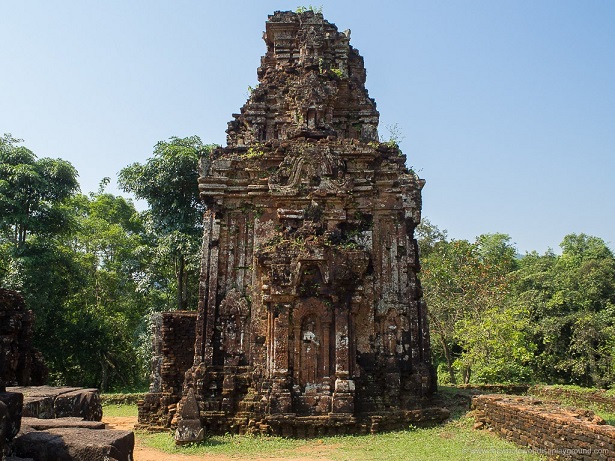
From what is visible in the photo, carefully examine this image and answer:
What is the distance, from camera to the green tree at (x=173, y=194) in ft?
79.2

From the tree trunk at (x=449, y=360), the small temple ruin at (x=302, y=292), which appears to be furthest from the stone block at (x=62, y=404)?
the tree trunk at (x=449, y=360)

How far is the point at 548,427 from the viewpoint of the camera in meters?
7.92

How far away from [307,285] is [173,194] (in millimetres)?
14852

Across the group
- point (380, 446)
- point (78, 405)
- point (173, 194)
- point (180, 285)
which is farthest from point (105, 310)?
point (78, 405)

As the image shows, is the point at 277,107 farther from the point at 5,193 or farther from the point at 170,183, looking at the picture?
the point at 5,193

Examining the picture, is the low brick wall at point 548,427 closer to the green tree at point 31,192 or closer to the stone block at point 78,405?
the stone block at point 78,405

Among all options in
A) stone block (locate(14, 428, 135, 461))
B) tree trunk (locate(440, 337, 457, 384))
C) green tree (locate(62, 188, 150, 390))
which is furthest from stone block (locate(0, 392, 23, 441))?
tree trunk (locate(440, 337, 457, 384))

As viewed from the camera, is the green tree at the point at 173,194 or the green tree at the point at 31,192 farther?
the green tree at the point at 173,194

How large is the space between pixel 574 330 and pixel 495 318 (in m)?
4.69

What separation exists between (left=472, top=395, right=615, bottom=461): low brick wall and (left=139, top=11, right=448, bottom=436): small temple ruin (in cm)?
A: 153

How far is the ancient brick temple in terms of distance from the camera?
1117cm

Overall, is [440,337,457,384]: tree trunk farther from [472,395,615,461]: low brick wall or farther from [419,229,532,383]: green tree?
[472,395,615,461]: low brick wall

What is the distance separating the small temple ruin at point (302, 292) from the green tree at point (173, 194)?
33.2 feet

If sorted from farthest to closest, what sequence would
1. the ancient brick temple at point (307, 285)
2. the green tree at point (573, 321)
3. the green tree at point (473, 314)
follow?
1. the green tree at point (573, 321)
2. the green tree at point (473, 314)
3. the ancient brick temple at point (307, 285)
